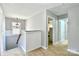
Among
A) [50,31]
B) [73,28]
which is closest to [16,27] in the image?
[50,31]

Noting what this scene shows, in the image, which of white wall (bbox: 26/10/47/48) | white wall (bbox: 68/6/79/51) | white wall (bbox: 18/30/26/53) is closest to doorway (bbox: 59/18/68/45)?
white wall (bbox: 68/6/79/51)

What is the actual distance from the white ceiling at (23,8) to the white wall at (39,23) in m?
0.09

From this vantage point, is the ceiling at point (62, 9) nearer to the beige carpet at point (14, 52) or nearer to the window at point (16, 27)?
the window at point (16, 27)

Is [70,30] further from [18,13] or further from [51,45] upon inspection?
[18,13]

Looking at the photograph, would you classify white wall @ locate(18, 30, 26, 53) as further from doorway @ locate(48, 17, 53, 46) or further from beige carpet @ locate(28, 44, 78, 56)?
doorway @ locate(48, 17, 53, 46)

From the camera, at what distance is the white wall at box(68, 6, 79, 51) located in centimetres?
147

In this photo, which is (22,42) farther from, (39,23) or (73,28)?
(73,28)

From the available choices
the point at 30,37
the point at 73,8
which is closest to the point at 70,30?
the point at 73,8

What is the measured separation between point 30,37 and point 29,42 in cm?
9

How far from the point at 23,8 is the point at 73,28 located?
0.90m

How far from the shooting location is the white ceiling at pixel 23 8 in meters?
1.46

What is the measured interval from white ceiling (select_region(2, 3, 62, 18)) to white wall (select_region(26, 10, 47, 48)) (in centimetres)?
9

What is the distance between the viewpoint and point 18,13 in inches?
59.6

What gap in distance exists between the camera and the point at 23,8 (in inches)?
58.4
